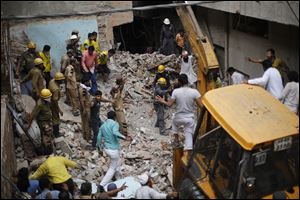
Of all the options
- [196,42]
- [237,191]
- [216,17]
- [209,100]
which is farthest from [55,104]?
[216,17]

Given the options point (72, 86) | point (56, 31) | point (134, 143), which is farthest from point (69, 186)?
point (56, 31)

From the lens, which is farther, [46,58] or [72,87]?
[46,58]

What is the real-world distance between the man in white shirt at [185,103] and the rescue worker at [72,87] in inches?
130

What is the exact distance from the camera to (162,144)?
11.6m

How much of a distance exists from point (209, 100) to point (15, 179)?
3.74 meters

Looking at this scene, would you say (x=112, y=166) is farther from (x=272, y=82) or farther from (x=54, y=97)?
(x=272, y=82)

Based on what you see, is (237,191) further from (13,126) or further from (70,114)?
(70,114)

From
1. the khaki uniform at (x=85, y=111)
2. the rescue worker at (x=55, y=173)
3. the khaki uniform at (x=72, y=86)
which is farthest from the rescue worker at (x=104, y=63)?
the rescue worker at (x=55, y=173)

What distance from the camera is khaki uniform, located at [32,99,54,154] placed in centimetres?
1009

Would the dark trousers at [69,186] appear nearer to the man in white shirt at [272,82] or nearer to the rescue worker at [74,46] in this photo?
the man in white shirt at [272,82]

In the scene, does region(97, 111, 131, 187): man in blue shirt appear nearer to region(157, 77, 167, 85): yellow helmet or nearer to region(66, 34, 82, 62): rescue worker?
region(157, 77, 167, 85): yellow helmet

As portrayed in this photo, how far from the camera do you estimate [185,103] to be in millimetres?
9367

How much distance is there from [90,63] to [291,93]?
21.3ft

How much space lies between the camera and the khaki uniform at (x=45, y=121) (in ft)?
33.1
